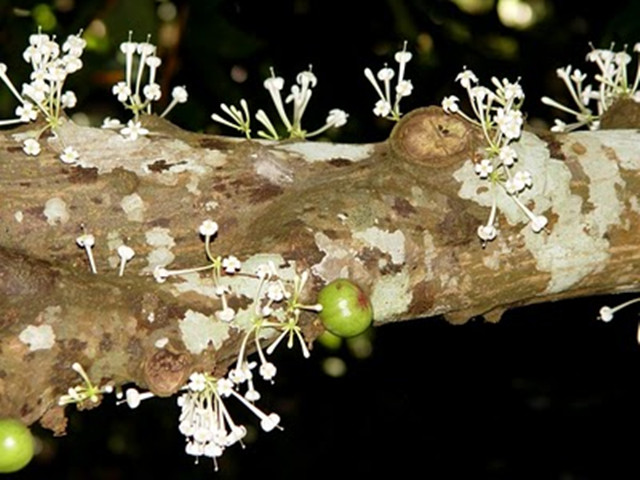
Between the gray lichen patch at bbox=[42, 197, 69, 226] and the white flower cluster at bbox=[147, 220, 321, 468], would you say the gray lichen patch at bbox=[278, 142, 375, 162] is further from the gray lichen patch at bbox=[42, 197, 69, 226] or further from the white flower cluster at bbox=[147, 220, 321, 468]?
the gray lichen patch at bbox=[42, 197, 69, 226]

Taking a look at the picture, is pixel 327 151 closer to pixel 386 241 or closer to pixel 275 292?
pixel 386 241

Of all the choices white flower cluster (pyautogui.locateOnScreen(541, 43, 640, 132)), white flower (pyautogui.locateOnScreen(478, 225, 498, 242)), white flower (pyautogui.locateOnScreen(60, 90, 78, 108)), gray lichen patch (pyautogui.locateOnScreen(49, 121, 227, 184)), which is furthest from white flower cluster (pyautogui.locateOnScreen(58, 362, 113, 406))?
white flower cluster (pyautogui.locateOnScreen(541, 43, 640, 132))

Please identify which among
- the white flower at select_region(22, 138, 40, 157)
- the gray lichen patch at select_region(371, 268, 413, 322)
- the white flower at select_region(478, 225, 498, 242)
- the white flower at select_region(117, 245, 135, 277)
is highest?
the white flower at select_region(22, 138, 40, 157)

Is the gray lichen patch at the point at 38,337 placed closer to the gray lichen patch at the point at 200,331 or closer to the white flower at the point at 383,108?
the gray lichen patch at the point at 200,331

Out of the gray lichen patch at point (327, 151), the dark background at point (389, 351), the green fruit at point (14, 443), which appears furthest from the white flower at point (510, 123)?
the dark background at point (389, 351)

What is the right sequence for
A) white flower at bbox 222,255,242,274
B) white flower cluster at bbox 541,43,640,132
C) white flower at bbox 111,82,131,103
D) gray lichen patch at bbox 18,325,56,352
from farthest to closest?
Result: white flower cluster at bbox 541,43,640,132
white flower at bbox 111,82,131,103
white flower at bbox 222,255,242,274
gray lichen patch at bbox 18,325,56,352

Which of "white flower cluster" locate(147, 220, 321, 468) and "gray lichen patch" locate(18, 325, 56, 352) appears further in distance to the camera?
"white flower cluster" locate(147, 220, 321, 468)
